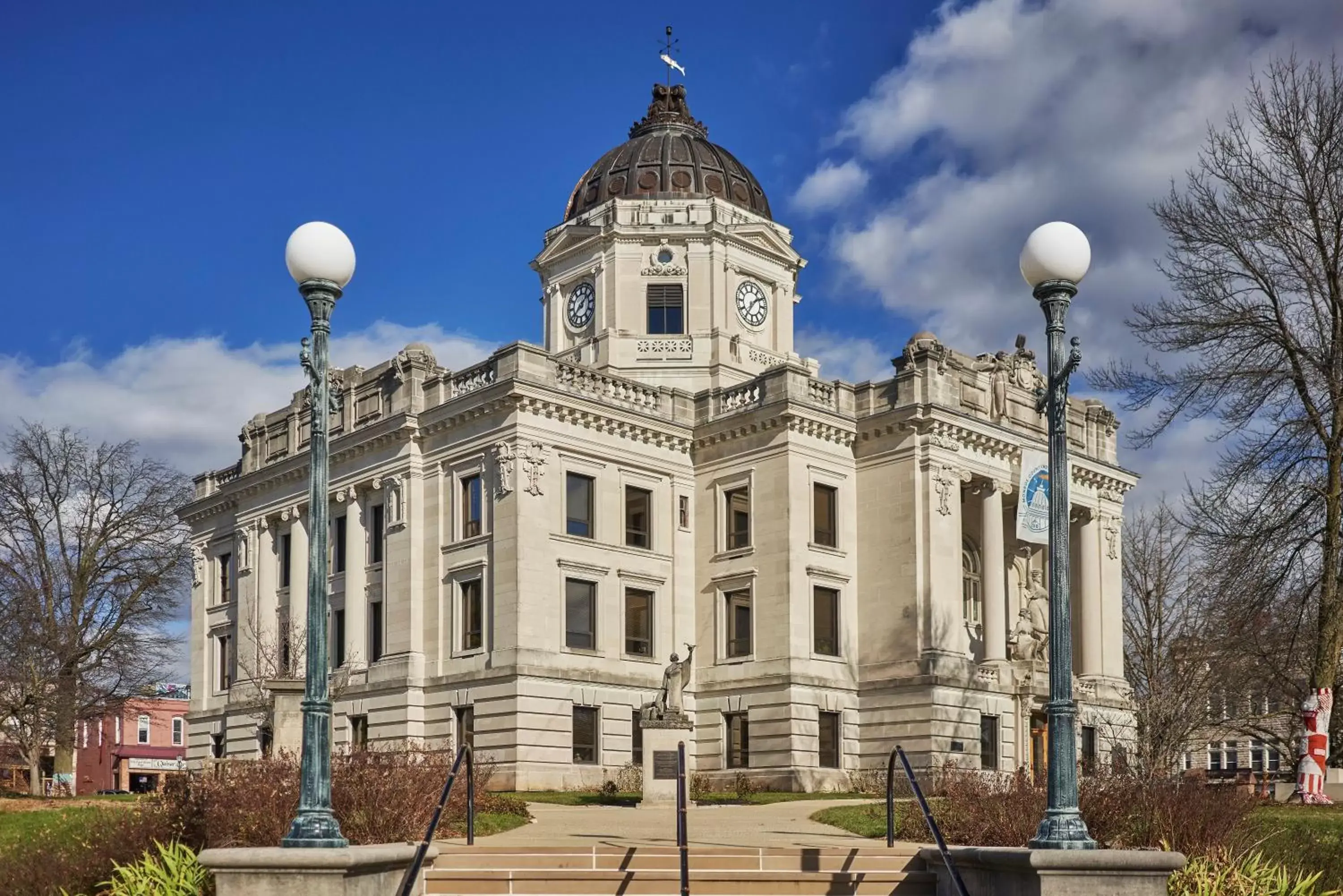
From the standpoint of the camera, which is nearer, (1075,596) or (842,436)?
(842,436)

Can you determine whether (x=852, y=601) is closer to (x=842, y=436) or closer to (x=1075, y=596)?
(x=842, y=436)

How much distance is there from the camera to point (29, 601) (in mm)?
52656

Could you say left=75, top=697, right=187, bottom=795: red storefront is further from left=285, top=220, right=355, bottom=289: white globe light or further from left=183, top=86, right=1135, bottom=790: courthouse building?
left=285, top=220, right=355, bottom=289: white globe light

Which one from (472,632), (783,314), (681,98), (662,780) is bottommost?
(662,780)

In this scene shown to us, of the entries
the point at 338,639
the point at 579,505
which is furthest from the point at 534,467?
the point at 338,639

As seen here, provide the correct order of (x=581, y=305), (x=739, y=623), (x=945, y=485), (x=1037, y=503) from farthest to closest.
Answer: (x=581, y=305), (x=739, y=623), (x=945, y=485), (x=1037, y=503)

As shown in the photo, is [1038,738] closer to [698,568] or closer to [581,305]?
[698,568]

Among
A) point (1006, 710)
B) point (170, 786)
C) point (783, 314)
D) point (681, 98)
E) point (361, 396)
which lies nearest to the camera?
point (170, 786)

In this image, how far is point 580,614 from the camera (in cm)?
4650

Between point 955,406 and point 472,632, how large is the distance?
54.9 feet

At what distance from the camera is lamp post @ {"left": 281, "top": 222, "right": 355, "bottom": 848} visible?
14367 millimetres

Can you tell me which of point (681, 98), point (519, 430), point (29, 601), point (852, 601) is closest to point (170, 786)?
point (519, 430)

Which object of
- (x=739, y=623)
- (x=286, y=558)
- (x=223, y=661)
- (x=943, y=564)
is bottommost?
(x=223, y=661)

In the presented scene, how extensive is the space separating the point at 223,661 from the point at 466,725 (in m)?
17.3
